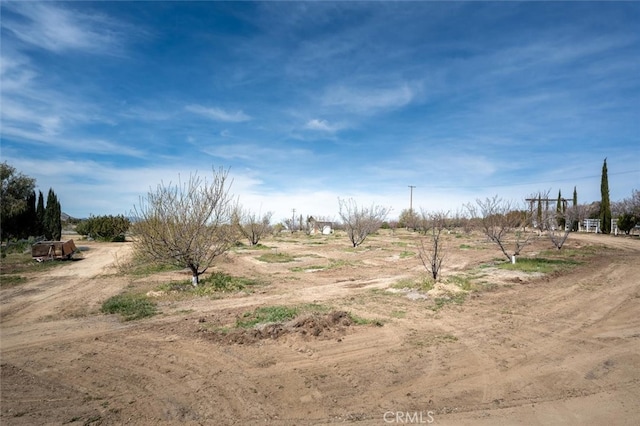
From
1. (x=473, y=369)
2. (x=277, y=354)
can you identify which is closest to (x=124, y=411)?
(x=277, y=354)

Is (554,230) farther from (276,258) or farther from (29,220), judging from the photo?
(29,220)

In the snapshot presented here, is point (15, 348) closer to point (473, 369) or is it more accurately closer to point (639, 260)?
point (473, 369)

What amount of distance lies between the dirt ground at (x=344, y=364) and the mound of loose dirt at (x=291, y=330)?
6 cm

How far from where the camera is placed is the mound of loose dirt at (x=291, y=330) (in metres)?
7.42

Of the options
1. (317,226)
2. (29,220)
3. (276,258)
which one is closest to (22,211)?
(29,220)

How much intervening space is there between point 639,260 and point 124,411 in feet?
78.1

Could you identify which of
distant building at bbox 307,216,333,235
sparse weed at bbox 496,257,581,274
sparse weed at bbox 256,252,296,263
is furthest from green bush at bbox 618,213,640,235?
sparse weed at bbox 256,252,296,263

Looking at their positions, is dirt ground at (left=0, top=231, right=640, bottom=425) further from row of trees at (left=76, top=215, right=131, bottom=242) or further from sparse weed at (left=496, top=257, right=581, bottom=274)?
row of trees at (left=76, top=215, right=131, bottom=242)

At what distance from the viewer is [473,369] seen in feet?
18.9

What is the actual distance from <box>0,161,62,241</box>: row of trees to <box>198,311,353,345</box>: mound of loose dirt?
34.6m

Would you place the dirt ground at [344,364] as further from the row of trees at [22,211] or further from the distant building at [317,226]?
the distant building at [317,226]

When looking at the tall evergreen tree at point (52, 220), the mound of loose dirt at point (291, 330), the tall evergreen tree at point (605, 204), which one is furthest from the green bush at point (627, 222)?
the tall evergreen tree at point (52, 220)

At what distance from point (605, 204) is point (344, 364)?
54314 mm

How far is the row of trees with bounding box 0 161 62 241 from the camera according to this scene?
105 feet
